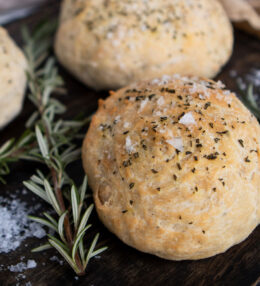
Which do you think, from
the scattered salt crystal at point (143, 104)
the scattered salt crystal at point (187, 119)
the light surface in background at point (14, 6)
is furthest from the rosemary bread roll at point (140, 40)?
the light surface in background at point (14, 6)

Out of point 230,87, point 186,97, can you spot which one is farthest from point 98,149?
point 230,87

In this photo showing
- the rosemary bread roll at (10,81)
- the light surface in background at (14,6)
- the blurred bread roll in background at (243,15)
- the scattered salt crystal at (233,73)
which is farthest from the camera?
the light surface in background at (14,6)

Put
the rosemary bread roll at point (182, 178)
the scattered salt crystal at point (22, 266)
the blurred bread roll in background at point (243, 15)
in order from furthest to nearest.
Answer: the blurred bread roll in background at point (243, 15) → the scattered salt crystal at point (22, 266) → the rosemary bread roll at point (182, 178)

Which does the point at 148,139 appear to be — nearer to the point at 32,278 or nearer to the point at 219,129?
the point at 219,129

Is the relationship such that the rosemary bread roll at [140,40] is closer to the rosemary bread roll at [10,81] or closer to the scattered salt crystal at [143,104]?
the rosemary bread roll at [10,81]

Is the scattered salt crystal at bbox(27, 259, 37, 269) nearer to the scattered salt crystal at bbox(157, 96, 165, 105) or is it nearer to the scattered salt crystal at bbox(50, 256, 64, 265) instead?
the scattered salt crystal at bbox(50, 256, 64, 265)

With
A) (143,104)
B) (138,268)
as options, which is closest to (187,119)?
(143,104)
